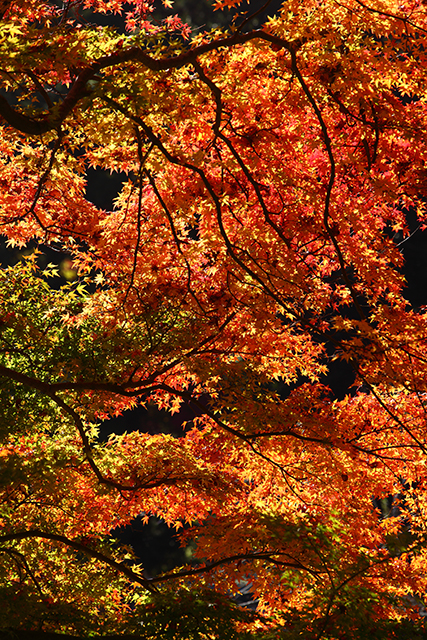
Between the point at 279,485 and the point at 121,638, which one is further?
the point at 279,485

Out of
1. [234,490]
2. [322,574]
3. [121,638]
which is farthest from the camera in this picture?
[234,490]

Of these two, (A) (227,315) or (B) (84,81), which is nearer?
(B) (84,81)

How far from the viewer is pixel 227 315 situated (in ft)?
16.6

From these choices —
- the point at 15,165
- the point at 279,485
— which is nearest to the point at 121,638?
the point at 279,485

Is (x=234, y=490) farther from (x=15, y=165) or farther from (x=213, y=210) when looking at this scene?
(x=15, y=165)

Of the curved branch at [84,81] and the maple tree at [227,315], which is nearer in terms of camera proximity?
the curved branch at [84,81]

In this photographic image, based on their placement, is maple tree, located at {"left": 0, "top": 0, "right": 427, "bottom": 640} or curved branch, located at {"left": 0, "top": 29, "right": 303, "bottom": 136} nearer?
curved branch, located at {"left": 0, "top": 29, "right": 303, "bottom": 136}

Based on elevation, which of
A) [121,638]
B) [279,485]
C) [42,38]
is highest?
[42,38]

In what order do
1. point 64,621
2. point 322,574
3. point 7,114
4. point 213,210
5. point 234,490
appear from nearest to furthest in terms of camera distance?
point 7,114 < point 64,621 < point 322,574 < point 213,210 < point 234,490

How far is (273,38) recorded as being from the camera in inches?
129

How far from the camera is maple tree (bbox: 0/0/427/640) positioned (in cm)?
374

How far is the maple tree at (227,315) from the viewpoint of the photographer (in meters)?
3.74

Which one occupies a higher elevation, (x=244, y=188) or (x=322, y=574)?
(x=244, y=188)

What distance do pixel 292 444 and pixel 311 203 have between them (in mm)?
2324
